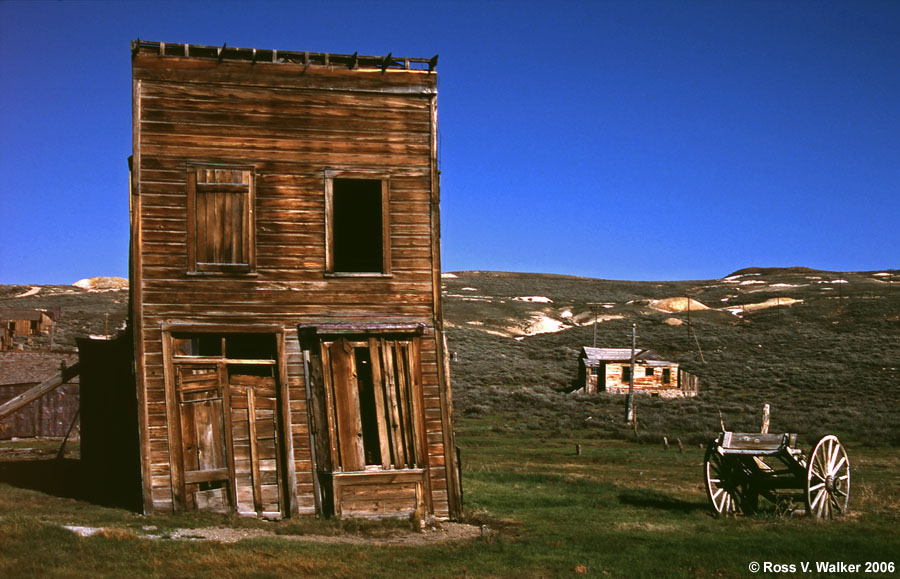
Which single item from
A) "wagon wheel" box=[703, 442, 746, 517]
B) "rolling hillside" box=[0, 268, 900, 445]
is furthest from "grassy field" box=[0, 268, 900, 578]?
"wagon wheel" box=[703, 442, 746, 517]

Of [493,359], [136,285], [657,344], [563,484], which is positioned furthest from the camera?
[657,344]

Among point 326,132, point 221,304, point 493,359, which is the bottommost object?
point 493,359

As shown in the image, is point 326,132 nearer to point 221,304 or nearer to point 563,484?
point 221,304

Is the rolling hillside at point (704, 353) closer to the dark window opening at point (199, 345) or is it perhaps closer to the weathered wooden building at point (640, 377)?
the weathered wooden building at point (640, 377)

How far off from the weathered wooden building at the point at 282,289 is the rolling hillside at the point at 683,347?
9770 mm

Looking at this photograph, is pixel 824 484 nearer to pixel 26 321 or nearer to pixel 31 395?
pixel 31 395

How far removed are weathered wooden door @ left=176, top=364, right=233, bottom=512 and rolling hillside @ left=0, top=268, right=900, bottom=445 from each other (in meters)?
10.8

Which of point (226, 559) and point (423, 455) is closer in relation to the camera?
point (226, 559)

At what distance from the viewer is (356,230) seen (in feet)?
60.4

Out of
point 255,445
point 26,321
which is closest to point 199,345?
point 255,445

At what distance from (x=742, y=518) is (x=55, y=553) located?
10770 millimetres

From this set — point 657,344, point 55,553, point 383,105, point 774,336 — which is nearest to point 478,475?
point 383,105

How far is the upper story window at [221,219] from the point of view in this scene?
13.2 meters

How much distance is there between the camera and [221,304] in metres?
13.2
